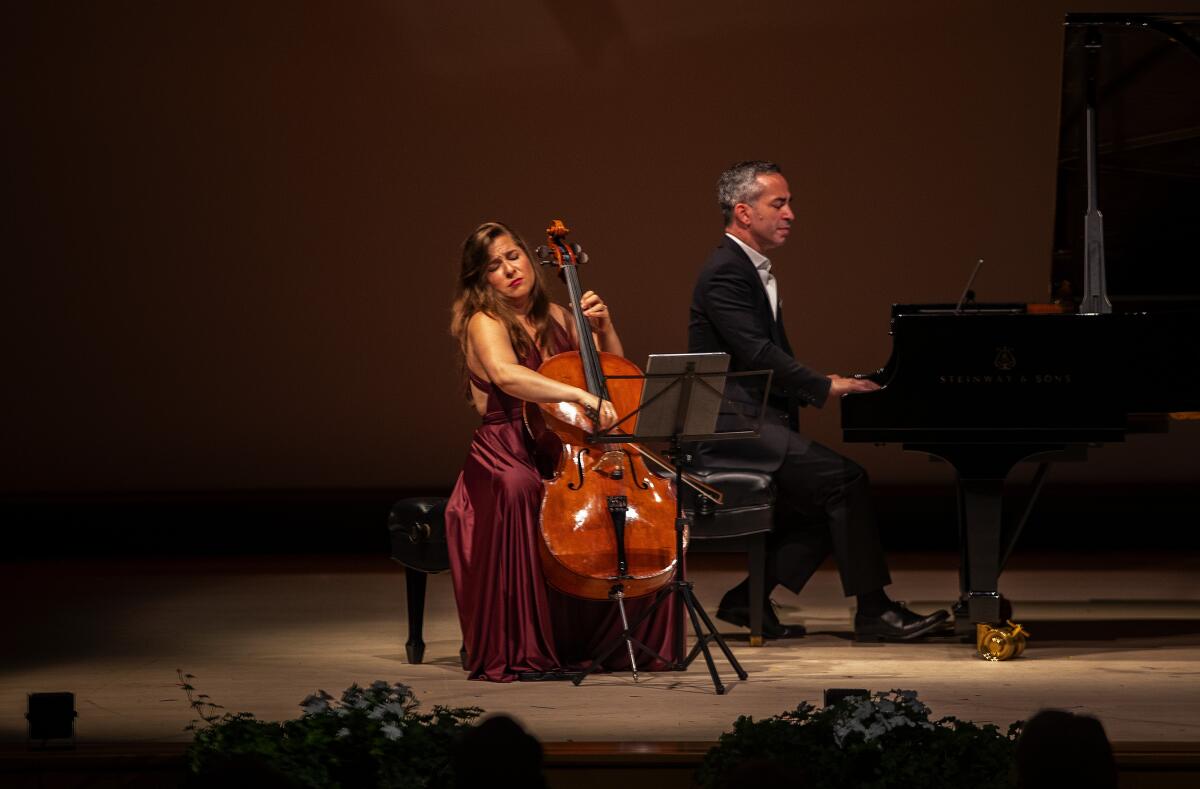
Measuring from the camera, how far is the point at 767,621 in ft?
17.2

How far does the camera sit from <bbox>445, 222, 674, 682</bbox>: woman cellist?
459cm

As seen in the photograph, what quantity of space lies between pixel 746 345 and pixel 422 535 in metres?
1.12

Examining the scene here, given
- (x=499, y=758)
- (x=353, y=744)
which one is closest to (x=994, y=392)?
(x=353, y=744)

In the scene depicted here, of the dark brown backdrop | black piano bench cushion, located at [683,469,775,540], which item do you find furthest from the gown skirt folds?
the dark brown backdrop

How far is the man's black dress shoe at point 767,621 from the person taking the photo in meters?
5.24

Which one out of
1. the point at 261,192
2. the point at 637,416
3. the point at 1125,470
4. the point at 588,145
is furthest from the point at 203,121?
the point at 1125,470

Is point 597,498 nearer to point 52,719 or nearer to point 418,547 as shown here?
point 418,547

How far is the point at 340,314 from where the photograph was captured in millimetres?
7367

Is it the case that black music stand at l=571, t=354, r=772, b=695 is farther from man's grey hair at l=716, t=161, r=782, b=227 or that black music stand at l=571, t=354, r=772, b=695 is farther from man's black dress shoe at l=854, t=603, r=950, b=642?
man's grey hair at l=716, t=161, r=782, b=227

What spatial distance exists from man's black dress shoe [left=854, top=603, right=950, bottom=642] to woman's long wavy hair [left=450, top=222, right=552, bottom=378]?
4.24 ft

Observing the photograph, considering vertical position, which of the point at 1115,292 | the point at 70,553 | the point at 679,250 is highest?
the point at 679,250

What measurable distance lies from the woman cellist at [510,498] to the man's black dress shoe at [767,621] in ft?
1.99

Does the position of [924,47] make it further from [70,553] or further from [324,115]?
[70,553]

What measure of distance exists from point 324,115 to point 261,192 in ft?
1.40
